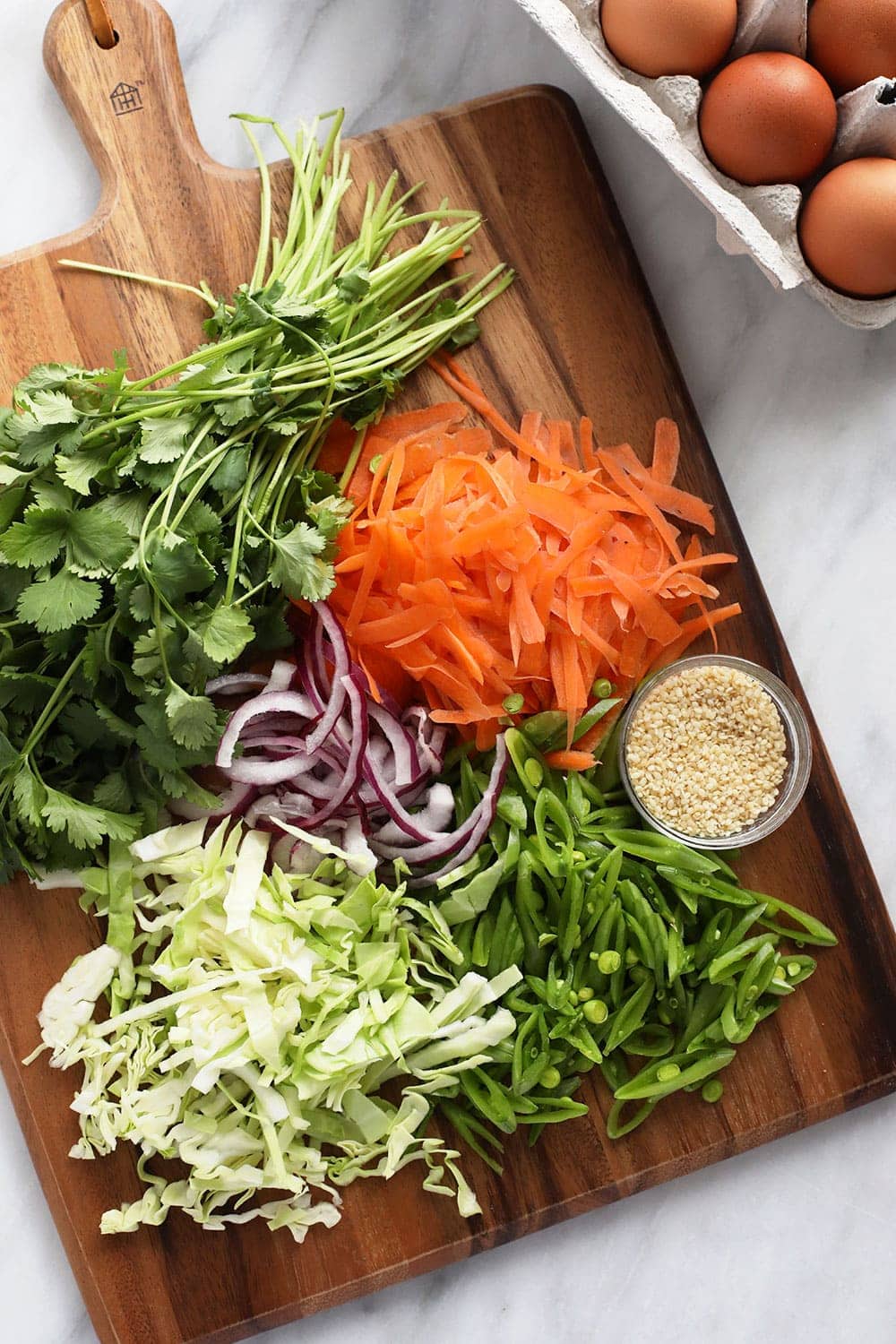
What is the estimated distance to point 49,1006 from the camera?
184 cm

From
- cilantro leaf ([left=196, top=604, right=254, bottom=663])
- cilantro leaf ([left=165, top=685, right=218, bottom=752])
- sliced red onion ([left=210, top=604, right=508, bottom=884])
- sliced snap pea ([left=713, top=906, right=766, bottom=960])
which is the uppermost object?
cilantro leaf ([left=196, top=604, right=254, bottom=663])

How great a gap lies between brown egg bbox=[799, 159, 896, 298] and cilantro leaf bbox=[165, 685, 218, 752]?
48.7 inches

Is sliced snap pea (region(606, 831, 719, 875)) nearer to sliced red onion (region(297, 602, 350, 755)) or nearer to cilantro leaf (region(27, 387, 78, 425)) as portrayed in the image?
sliced red onion (region(297, 602, 350, 755))

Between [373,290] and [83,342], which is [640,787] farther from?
[83,342]

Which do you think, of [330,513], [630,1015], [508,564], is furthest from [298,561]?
[630,1015]

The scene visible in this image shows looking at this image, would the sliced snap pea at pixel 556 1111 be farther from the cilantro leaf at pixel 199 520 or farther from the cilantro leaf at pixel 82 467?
the cilantro leaf at pixel 82 467

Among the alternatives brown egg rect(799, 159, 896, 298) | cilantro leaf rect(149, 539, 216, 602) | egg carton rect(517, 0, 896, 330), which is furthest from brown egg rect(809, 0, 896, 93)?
cilantro leaf rect(149, 539, 216, 602)

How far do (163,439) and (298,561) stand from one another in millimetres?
272

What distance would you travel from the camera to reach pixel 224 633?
5.50ft

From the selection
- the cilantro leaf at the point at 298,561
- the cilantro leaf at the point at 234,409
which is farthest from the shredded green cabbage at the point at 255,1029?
the cilantro leaf at the point at 234,409

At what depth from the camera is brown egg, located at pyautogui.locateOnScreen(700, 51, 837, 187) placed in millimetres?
1724

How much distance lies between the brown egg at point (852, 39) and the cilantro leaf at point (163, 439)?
121cm

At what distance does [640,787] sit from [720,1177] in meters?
0.78

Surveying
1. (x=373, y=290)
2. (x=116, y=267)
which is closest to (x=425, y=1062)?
(x=373, y=290)
